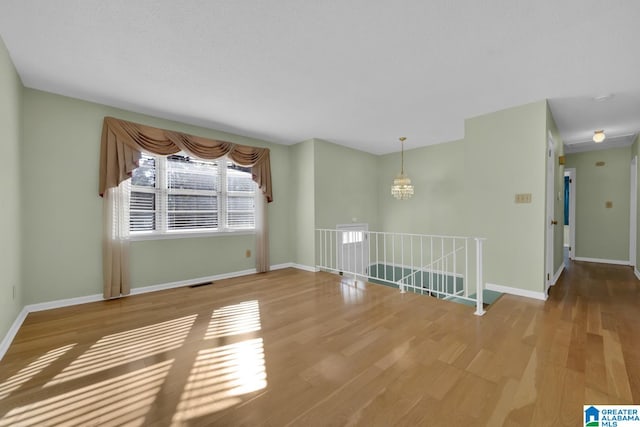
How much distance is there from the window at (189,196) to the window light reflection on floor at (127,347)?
1.61 m

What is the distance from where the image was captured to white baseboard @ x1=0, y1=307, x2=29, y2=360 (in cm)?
202

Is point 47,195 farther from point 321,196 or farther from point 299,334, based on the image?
point 321,196

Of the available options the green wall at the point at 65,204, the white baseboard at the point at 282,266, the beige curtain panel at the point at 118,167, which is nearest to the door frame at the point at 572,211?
the white baseboard at the point at 282,266

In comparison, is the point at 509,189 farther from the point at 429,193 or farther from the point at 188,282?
the point at 188,282

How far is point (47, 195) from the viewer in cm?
289

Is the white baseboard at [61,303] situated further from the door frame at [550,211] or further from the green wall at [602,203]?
the green wall at [602,203]

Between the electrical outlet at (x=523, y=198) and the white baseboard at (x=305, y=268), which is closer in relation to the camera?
the electrical outlet at (x=523, y=198)

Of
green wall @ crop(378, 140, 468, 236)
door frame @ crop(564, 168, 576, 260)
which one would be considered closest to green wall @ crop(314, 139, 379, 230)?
green wall @ crop(378, 140, 468, 236)

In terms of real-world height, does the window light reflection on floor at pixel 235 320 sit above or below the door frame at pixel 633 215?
below

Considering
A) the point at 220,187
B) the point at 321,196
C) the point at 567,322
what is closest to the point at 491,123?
the point at 567,322

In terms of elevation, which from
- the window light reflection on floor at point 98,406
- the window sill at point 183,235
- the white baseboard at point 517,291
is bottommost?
the window light reflection on floor at point 98,406

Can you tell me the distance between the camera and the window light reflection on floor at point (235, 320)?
2357 millimetres
